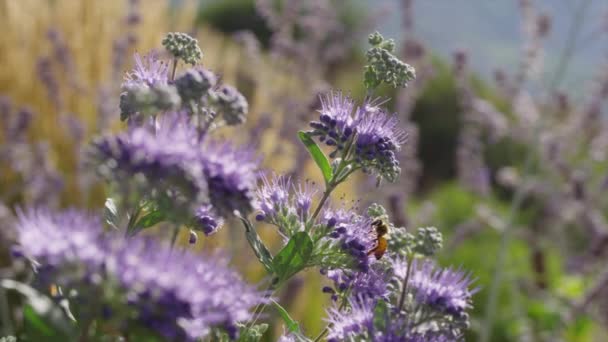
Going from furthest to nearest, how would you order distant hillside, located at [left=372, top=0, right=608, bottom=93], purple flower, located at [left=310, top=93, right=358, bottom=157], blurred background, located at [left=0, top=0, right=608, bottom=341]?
distant hillside, located at [left=372, top=0, right=608, bottom=93]
blurred background, located at [left=0, top=0, right=608, bottom=341]
purple flower, located at [left=310, top=93, right=358, bottom=157]

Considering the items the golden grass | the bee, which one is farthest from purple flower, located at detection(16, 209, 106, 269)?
the golden grass

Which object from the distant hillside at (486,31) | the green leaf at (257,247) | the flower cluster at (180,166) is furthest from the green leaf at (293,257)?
the distant hillside at (486,31)

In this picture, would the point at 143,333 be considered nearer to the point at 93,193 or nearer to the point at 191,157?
the point at 191,157

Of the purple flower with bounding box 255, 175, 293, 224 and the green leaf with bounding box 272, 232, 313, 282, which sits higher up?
the purple flower with bounding box 255, 175, 293, 224

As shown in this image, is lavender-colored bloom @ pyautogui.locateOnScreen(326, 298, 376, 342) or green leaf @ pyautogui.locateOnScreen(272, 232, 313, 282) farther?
green leaf @ pyautogui.locateOnScreen(272, 232, 313, 282)

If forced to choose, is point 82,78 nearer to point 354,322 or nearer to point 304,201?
point 304,201

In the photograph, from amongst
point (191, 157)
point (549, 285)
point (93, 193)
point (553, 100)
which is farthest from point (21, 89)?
point (191, 157)

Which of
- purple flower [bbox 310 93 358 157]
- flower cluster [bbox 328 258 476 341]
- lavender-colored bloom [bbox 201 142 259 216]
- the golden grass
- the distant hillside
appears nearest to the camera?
lavender-colored bloom [bbox 201 142 259 216]

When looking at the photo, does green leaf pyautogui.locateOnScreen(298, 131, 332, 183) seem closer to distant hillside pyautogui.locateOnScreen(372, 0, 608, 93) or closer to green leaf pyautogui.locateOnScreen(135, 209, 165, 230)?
green leaf pyautogui.locateOnScreen(135, 209, 165, 230)
